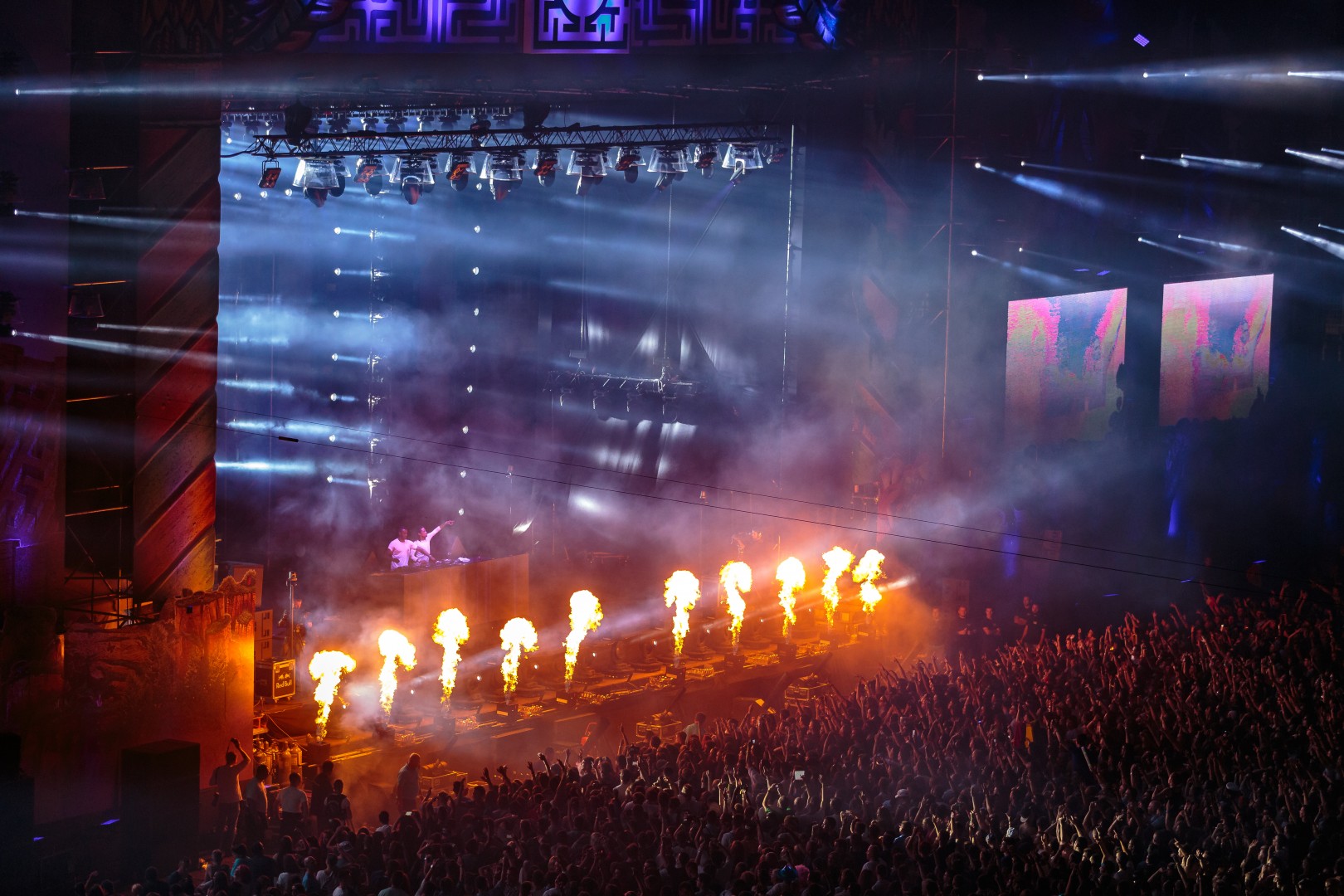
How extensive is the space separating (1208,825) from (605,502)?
10.9 m

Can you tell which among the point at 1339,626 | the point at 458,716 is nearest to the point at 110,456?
the point at 458,716

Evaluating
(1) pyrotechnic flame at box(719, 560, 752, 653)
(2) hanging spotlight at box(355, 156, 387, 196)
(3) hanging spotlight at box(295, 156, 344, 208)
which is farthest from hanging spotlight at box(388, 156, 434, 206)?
(1) pyrotechnic flame at box(719, 560, 752, 653)

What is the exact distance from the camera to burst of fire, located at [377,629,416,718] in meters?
11.5

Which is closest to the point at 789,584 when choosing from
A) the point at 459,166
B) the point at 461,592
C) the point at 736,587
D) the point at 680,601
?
the point at 736,587

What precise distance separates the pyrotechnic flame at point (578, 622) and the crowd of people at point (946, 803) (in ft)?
7.73

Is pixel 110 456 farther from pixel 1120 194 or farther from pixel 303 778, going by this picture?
pixel 1120 194

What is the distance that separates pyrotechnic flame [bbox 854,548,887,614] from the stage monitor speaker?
25.4ft

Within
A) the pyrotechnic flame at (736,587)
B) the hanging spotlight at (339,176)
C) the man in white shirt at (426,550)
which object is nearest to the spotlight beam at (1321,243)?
the pyrotechnic flame at (736,587)

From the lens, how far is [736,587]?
14.7 meters

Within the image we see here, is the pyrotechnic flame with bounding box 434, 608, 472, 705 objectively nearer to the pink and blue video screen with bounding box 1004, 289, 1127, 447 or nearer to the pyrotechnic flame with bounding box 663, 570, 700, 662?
the pyrotechnic flame with bounding box 663, 570, 700, 662

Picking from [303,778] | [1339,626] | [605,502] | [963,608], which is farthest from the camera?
[605,502]

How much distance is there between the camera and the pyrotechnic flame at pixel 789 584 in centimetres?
1457

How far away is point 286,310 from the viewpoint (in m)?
16.8

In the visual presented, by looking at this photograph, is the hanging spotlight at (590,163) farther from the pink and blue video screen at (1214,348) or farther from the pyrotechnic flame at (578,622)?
the pink and blue video screen at (1214,348)
